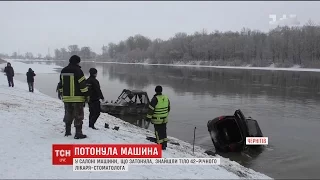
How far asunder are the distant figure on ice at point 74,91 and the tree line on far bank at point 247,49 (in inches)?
3196

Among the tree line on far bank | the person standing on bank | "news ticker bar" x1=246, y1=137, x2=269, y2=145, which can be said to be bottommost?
"news ticker bar" x1=246, y1=137, x2=269, y2=145

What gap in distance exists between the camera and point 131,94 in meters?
19.7

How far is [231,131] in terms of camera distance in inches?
516

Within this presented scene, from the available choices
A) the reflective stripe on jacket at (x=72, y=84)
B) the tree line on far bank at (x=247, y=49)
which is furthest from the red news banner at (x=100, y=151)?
the tree line on far bank at (x=247, y=49)

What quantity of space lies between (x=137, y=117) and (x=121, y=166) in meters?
12.1

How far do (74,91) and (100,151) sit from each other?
1694 millimetres

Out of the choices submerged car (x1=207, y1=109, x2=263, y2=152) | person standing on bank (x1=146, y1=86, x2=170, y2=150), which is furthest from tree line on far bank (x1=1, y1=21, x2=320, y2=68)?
person standing on bank (x1=146, y1=86, x2=170, y2=150)

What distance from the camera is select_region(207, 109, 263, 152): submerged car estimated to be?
1132 cm

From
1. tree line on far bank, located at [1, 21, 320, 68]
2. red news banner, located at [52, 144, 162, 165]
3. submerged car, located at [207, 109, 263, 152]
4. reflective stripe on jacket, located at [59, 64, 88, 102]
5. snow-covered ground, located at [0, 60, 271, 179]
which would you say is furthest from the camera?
tree line on far bank, located at [1, 21, 320, 68]

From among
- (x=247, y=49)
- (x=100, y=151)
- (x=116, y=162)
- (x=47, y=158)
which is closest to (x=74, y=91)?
(x=100, y=151)

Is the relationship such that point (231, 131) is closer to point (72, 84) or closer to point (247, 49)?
point (72, 84)

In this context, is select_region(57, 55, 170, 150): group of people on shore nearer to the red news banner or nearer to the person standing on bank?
the person standing on bank

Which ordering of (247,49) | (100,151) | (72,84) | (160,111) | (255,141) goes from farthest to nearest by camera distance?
(247,49)
(255,141)
(160,111)
(72,84)
(100,151)

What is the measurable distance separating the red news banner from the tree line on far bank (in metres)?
80.5
